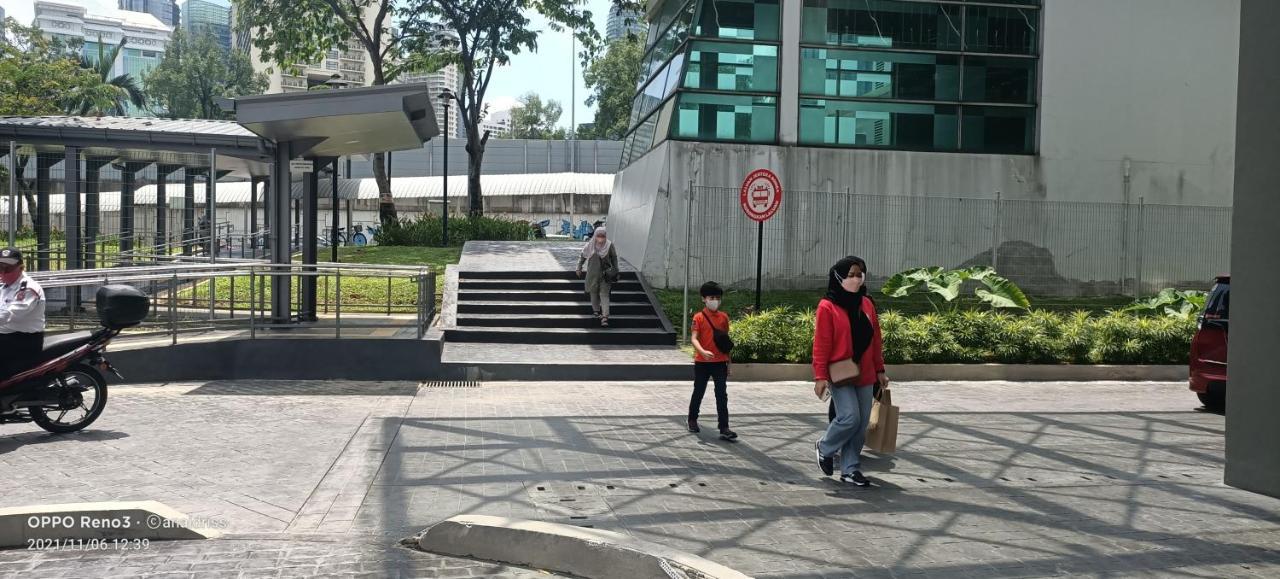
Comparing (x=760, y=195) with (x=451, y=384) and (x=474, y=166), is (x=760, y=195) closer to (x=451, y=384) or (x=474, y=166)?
(x=451, y=384)

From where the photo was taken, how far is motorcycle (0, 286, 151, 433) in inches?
347

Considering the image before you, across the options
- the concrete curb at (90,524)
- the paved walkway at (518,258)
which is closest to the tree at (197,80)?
the paved walkway at (518,258)

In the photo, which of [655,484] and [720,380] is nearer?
[655,484]

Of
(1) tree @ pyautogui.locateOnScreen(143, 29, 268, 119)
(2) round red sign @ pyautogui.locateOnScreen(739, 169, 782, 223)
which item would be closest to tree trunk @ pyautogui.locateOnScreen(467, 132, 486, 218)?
(2) round red sign @ pyautogui.locateOnScreen(739, 169, 782, 223)

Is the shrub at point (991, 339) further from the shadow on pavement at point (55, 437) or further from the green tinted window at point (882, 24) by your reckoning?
the shadow on pavement at point (55, 437)

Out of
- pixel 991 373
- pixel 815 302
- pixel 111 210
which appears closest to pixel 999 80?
pixel 815 302

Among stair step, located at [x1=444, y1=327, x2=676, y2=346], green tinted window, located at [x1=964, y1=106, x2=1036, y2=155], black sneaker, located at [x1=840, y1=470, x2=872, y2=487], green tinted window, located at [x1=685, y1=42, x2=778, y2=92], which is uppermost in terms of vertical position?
green tinted window, located at [x1=685, y1=42, x2=778, y2=92]

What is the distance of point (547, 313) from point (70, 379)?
28.5ft

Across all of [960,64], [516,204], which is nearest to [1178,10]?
[960,64]

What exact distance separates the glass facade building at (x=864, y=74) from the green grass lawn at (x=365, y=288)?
6.02m

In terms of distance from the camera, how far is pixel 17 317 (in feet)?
28.5

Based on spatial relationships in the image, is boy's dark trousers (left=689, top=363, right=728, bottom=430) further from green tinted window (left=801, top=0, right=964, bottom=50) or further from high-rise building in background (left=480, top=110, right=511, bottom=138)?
high-rise building in background (left=480, top=110, right=511, bottom=138)

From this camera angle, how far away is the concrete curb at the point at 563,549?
5.23 meters

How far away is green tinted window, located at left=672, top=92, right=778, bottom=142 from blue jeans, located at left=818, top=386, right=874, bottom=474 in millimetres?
12872
